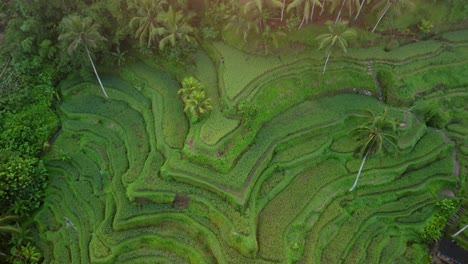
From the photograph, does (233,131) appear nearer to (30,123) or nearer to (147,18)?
(147,18)

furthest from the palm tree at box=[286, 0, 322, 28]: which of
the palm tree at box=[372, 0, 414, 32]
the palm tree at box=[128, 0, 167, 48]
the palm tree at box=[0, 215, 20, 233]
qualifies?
the palm tree at box=[0, 215, 20, 233]

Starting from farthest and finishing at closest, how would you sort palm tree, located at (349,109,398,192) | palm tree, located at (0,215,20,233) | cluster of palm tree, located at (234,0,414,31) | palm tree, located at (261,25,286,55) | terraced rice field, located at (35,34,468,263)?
palm tree, located at (261,25,286,55) → cluster of palm tree, located at (234,0,414,31) → terraced rice field, located at (35,34,468,263) → palm tree, located at (0,215,20,233) → palm tree, located at (349,109,398,192)

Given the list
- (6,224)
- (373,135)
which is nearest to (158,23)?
(6,224)

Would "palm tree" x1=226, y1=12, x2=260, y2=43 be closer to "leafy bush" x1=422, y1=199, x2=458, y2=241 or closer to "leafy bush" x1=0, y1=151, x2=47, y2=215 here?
"leafy bush" x1=0, y1=151, x2=47, y2=215

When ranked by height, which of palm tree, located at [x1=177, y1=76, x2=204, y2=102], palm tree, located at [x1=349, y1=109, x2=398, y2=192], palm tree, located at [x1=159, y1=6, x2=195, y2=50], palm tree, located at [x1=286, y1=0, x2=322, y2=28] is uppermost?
palm tree, located at [x1=286, y1=0, x2=322, y2=28]

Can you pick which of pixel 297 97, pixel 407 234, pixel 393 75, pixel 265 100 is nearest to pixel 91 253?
pixel 265 100

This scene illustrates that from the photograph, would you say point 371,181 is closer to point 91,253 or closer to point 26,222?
point 91,253
